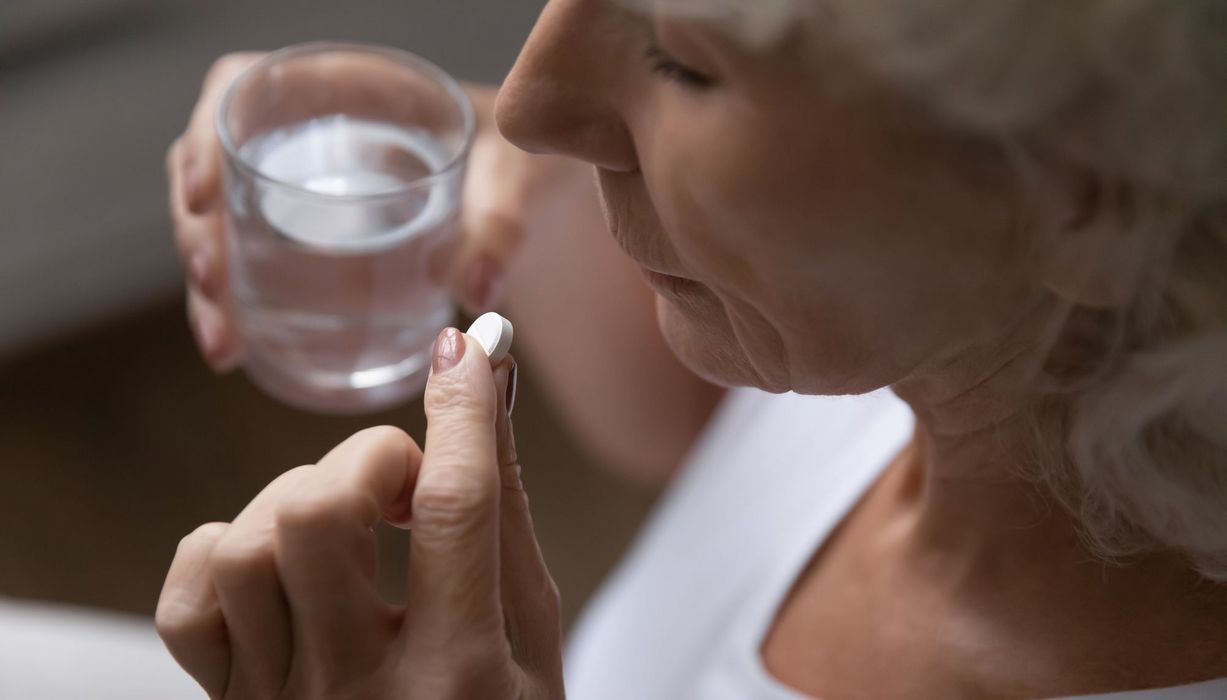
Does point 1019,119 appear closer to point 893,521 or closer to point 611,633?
point 893,521

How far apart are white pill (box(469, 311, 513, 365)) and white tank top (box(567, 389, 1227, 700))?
1.10 feet

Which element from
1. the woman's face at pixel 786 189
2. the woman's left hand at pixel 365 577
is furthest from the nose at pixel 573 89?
the woman's left hand at pixel 365 577

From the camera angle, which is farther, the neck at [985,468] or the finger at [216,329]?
the finger at [216,329]

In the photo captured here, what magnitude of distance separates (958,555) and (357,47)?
50 centimetres

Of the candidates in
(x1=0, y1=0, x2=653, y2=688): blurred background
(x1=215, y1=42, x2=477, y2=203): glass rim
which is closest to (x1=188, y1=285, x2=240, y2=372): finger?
(x1=215, y1=42, x2=477, y2=203): glass rim

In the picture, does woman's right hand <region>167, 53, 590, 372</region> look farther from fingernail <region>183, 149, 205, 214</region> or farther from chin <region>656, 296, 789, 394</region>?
chin <region>656, 296, 789, 394</region>

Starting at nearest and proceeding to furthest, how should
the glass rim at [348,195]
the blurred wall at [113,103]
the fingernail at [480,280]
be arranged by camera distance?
the glass rim at [348,195] → the fingernail at [480,280] → the blurred wall at [113,103]

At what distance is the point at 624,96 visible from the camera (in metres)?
0.54

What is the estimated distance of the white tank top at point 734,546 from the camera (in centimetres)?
90

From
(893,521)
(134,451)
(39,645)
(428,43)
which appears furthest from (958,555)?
(134,451)

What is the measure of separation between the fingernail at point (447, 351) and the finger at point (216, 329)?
39cm

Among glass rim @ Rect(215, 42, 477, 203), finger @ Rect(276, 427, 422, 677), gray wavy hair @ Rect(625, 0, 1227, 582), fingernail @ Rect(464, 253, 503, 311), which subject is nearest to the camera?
gray wavy hair @ Rect(625, 0, 1227, 582)

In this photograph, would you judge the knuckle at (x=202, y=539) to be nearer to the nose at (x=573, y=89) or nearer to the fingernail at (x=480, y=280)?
the nose at (x=573, y=89)

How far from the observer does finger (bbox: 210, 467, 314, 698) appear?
555 millimetres
